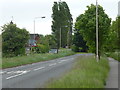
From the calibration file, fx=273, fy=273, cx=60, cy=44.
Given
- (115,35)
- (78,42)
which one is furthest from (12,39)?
(78,42)

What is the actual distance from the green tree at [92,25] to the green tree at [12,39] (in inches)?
418

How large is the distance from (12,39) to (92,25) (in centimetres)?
1295

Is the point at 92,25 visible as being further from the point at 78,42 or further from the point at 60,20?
the point at 60,20

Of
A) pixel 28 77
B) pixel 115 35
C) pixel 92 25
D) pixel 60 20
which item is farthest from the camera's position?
pixel 60 20

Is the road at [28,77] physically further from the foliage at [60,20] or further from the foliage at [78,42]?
the foliage at [60,20]

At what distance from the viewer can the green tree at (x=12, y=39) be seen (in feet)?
127

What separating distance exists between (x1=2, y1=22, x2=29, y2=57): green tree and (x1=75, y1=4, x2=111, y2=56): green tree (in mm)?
10627

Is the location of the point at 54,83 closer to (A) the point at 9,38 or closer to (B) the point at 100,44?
(B) the point at 100,44

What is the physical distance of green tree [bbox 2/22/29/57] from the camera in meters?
38.8

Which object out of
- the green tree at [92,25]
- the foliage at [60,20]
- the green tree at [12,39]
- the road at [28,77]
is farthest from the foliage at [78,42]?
the road at [28,77]

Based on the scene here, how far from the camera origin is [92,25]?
31281mm

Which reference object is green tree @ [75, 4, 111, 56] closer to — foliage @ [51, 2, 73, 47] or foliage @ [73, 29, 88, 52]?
foliage @ [73, 29, 88, 52]

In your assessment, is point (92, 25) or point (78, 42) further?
point (78, 42)

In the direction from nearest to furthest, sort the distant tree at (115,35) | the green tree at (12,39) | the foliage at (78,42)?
the distant tree at (115,35)
the green tree at (12,39)
the foliage at (78,42)
